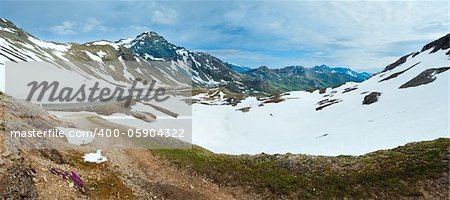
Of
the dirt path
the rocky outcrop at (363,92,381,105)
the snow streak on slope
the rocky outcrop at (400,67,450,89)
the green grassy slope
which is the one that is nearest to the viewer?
the dirt path

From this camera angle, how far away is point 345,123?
240 feet

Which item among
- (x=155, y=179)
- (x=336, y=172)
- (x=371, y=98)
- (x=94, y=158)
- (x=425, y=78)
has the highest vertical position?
(x=425, y=78)

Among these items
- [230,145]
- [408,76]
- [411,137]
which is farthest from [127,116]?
[408,76]

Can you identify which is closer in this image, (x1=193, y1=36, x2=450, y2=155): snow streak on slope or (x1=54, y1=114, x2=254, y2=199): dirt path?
(x1=54, y1=114, x2=254, y2=199): dirt path

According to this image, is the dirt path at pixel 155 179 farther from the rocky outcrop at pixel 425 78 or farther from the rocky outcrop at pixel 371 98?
the rocky outcrop at pixel 425 78

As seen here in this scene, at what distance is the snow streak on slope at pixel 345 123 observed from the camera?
54531 mm

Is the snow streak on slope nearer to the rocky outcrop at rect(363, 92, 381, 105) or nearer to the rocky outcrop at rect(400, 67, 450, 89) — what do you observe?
the rocky outcrop at rect(400, 67, 450, 89)

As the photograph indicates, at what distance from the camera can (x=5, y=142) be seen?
2873 centimetres

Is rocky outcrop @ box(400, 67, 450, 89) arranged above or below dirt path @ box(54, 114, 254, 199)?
above

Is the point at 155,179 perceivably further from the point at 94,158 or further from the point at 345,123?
the point at 345,123

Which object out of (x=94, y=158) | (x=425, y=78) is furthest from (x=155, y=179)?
(x=425, y=78)

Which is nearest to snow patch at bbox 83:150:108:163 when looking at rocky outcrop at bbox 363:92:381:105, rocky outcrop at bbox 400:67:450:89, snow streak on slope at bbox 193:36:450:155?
snow streak on slope at bbox 193:36:450:155

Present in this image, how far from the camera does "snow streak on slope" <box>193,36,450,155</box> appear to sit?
54531mm

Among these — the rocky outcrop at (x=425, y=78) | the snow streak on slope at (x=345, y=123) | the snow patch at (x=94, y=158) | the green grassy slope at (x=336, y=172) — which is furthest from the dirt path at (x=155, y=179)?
the rocky outcrop at (x=425, y=78)
